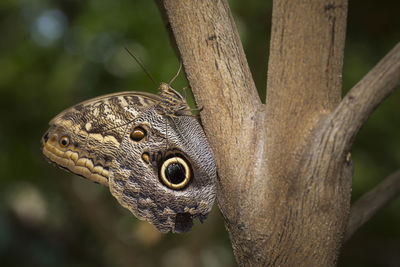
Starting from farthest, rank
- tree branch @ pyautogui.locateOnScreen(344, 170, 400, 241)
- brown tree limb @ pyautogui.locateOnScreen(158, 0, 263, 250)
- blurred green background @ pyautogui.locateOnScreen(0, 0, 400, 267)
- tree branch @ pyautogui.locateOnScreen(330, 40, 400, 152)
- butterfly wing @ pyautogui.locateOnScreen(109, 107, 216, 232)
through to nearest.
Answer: blurred green background @ pyautogui.locateOnScreen(0, 0, 400, 267), butterfly wing @ pyautogui.locateOnScreen(109, 107, 216, 232), tree branch @ pyautogui.locateOnScreen(344, 170, 400, 241), brown tree limb @ pyautogui.locateOnScreen(158, 0, 263, 250), tree branch @ pyautogui.locateOnScreen(330, 40, 400, 152)

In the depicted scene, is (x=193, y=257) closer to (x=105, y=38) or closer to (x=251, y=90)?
(x=105, y=38)

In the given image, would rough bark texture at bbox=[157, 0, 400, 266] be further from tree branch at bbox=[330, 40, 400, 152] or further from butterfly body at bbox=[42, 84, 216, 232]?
butterfly body at bbox=[42, 84, 216, 232]

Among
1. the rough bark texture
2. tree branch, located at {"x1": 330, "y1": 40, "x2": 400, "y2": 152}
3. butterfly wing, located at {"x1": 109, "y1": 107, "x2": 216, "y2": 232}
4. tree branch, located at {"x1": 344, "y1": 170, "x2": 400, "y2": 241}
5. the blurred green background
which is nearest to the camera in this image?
tree branch, located at {"x1": 330, "y1": 40, "x2": 400, "y2": 152}

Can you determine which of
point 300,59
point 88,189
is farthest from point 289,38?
point 88,189

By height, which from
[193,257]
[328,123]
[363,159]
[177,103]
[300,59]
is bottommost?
[193,257]

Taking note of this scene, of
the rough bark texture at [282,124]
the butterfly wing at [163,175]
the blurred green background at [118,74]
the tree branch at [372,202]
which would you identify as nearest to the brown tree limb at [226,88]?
the rough bark texture at [282,124]

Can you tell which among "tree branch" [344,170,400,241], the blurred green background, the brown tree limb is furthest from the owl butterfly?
the blurred green background
